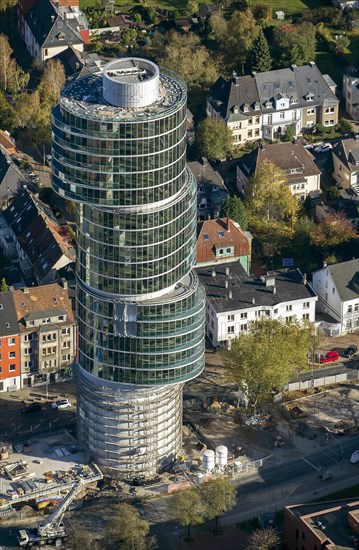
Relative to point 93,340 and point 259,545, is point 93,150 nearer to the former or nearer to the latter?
point 93,340

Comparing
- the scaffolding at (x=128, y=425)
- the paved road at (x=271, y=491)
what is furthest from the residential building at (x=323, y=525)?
the scaffolding at (x=128, y=425)

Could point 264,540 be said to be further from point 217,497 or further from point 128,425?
point 128,425

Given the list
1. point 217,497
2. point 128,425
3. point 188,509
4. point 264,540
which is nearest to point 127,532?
point 188,509

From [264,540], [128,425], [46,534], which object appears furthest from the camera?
[128,425]

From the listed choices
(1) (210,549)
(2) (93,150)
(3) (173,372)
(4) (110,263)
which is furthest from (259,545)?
(2) (93,150)

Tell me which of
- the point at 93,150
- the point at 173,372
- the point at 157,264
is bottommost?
the point at 173,372

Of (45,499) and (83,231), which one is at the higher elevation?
(83,231)

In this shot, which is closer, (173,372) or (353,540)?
(353,540)
